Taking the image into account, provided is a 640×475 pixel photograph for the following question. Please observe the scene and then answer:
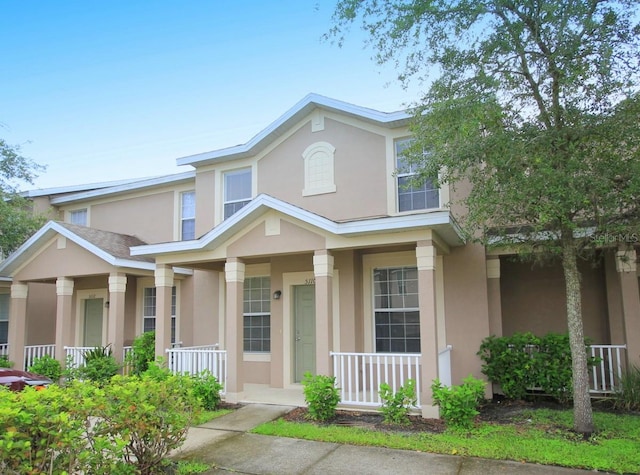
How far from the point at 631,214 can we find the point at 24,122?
15.7 meters

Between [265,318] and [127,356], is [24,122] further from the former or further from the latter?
[265,318]

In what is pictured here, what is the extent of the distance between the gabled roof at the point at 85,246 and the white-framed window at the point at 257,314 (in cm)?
265

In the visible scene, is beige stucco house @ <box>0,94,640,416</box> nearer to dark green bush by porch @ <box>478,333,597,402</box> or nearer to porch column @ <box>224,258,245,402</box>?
porch column @ <box>224,258,245,402</box>

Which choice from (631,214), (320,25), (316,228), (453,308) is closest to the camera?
(631,214)

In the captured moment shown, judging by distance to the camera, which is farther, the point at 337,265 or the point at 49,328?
the point at 49,328

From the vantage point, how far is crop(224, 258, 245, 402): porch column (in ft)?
30.9

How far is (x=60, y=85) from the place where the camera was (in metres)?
14.0

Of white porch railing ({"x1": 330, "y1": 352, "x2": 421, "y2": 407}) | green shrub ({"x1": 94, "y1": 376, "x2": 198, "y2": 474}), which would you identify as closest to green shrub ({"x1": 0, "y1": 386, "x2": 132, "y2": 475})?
green shrub ({"x1": 94, "y1": 376, "x2": 198, "y2": 474})

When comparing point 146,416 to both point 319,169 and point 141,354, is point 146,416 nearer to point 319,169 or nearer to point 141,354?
point 141,354

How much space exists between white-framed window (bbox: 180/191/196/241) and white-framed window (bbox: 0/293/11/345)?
640 centimetres

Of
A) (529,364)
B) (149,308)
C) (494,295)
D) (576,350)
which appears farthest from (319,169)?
(149,308)

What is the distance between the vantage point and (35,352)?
535 inches

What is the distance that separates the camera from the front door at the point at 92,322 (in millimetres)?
14289

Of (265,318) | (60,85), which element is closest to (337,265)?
(265,318)
